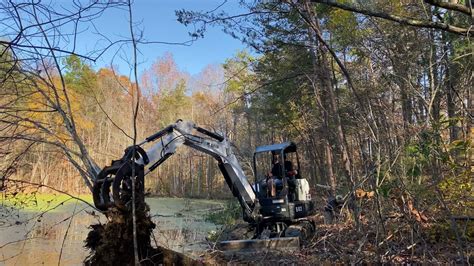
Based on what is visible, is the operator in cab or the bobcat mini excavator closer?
the bobcat mini excavator

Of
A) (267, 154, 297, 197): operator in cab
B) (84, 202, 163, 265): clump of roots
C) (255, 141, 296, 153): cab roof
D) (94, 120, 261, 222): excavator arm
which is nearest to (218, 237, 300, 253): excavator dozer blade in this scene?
(94, 120, 261, 222): excavator arm

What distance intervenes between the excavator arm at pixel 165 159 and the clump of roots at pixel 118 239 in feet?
0.80

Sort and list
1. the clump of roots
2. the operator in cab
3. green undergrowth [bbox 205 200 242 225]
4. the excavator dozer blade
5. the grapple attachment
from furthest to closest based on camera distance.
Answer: green undergrowth [bbox 205 200 242 225] < the operator in cab < the excavator dozer blade < the grapple attachment < the clump of roots

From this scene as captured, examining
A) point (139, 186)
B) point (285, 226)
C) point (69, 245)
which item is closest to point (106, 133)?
point (69, 245)

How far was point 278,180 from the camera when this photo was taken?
1006 cm

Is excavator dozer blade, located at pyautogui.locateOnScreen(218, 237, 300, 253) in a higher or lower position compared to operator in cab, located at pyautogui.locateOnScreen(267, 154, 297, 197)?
lower

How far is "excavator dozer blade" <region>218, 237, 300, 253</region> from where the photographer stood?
8.16m

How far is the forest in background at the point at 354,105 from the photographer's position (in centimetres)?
486

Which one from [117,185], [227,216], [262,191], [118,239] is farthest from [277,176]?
[227,216]

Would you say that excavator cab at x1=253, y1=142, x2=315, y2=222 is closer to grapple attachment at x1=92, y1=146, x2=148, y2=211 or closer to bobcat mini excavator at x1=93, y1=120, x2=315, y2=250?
bobcat mini excavator at x1=93, y1=120, x2=315, y2=250

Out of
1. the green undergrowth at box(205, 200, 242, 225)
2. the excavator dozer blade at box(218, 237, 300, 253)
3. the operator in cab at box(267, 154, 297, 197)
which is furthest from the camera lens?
the green undergrowth at box(205, 200, 242, 225)

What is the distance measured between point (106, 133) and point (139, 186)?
20.0 metres

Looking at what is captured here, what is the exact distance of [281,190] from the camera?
9.93 meters

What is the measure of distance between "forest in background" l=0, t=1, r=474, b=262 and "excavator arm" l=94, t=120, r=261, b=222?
0.40 metres
